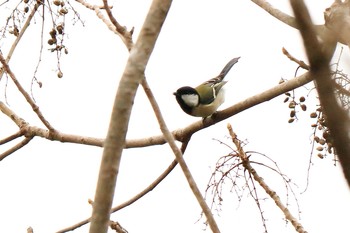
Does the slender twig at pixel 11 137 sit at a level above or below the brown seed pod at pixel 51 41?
below

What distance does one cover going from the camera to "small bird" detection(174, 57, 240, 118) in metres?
3.43

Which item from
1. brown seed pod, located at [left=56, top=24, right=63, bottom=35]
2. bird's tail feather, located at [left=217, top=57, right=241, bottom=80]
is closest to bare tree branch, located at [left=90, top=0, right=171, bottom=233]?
brown seed pod, located at [left=56, top=24, right=63, bottom=35]

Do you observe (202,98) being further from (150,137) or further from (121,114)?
(121,114)

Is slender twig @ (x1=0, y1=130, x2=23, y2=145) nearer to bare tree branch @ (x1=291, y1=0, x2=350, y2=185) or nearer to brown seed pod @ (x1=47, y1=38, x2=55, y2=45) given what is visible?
brown seed pod @ (x1=47, y1=38, x2=55, y2=45)

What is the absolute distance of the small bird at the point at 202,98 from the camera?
3.43 metres

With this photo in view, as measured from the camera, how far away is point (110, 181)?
959 mm

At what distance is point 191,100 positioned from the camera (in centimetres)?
359

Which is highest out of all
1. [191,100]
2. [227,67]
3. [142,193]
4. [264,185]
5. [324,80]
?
[227,67]

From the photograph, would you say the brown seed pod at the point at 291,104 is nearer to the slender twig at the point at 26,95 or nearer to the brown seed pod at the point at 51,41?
the slender twig at the point at 26,95

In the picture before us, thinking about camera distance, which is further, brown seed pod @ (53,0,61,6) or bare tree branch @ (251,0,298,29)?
brown seed pod @ (53,0,61,6)

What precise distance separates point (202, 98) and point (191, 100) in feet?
0.28

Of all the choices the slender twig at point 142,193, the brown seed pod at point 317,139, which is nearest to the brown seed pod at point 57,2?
the slender twig at point 142,193

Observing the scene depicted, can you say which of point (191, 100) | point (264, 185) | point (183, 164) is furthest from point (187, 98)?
point (183, 164)

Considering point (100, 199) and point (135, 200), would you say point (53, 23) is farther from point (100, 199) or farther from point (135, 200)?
point (100, 199)
